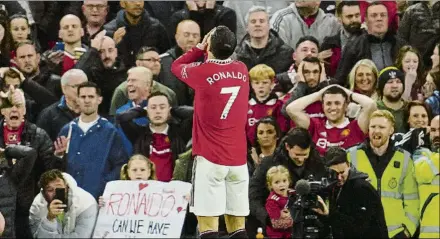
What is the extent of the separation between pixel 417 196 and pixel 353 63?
6.51ft

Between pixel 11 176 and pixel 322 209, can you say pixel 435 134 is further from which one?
pixel 11 176

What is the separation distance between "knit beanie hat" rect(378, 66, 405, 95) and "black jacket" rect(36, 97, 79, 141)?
327 centimetres

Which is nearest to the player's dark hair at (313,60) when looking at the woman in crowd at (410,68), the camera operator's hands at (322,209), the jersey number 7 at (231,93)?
the woman in crowd at (410,68)

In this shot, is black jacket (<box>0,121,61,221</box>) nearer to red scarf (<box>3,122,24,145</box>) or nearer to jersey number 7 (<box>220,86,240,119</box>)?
red scarf (<box>3,122,24,145</box>)

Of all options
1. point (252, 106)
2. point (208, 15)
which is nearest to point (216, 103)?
point (252, 106)

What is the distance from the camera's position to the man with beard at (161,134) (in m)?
13.6

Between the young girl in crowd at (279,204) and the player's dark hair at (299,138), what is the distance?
304 mm

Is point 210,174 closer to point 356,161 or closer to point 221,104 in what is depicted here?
point 221,104

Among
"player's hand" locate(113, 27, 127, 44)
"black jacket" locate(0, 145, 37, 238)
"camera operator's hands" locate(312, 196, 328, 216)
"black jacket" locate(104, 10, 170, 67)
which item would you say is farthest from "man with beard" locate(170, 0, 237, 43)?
"camera operator's hands" locate(312, 196, 328, 216)

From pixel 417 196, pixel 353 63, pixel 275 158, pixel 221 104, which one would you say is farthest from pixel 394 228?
pixel 221 104

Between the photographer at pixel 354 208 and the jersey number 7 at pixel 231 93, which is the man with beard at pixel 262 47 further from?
the jersey number 7 at pixel 231 93

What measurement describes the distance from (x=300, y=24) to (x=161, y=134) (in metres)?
2.31

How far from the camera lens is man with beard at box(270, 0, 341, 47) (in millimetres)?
14859

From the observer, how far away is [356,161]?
13016mm
